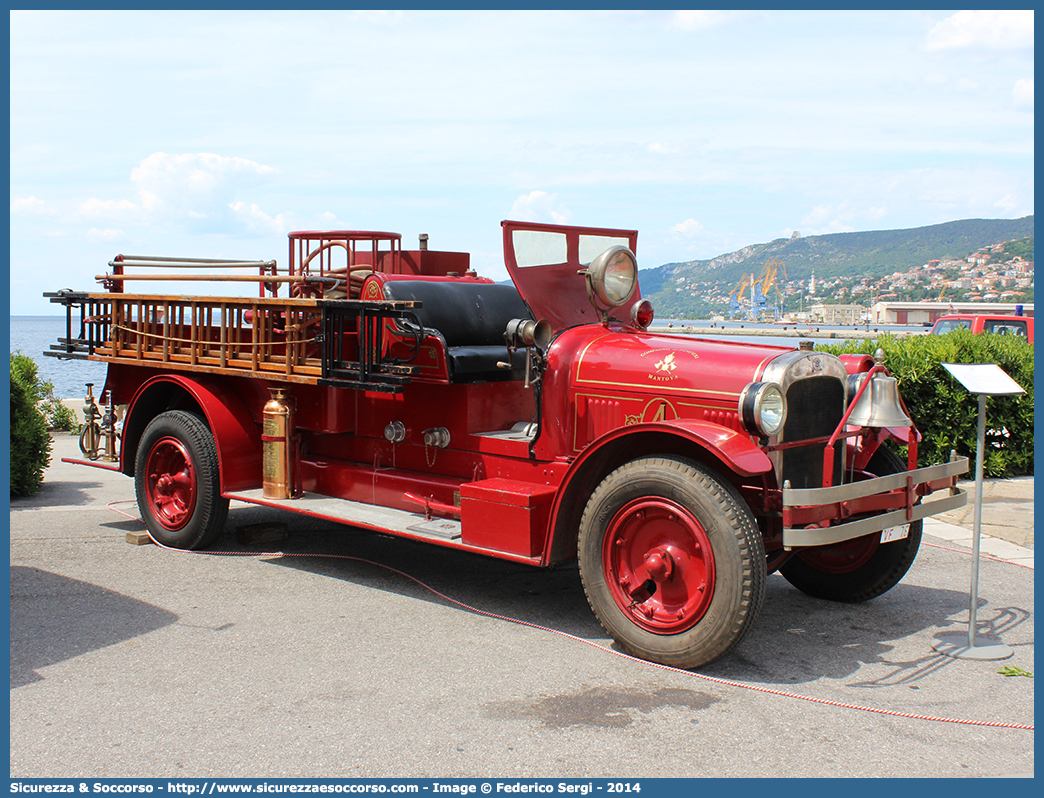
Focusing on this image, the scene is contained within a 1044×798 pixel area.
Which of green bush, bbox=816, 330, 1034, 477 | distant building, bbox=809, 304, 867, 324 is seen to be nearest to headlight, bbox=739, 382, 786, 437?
green bush, bbox=816, 330, 1034, 477

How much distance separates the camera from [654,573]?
4582 millimetres

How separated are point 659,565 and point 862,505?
3.68 ft

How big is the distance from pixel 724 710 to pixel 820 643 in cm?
118

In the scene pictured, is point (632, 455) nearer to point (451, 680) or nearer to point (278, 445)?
point (451, 680)

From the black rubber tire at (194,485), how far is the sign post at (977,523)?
474cm

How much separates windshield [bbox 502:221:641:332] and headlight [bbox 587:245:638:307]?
0.69 feet

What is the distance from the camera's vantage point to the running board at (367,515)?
5.54 metres

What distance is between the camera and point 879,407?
471cm

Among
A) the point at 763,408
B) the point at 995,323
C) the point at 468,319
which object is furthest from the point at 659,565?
the point at 995,323

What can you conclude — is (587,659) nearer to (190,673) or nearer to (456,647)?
(456,647)

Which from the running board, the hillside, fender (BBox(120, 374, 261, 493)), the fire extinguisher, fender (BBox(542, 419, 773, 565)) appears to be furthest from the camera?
the hillside

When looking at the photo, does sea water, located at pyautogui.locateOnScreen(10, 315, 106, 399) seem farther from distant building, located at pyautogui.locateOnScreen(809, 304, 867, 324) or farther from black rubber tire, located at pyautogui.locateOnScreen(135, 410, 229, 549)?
distant building, located at pyautogui.locateOnScreen(809, 304, 867, 324)

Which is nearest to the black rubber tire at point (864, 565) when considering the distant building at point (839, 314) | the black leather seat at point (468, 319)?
the black leather seat at point (468, 319)

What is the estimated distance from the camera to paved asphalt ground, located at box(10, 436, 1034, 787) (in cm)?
354
